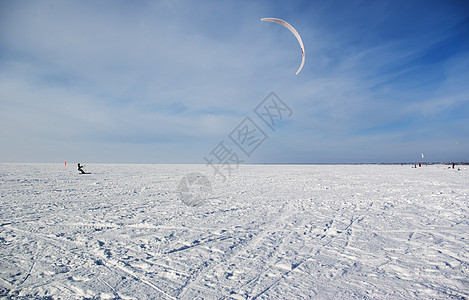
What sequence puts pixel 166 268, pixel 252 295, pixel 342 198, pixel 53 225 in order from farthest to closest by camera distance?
1. pixel 342 198
2. pixel 53 225
3. pixel 166 268
4. pixel 252 295

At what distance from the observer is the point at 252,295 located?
263 centimetres

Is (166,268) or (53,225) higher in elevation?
(53,225)

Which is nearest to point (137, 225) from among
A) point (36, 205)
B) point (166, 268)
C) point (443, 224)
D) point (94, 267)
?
point (94, 267)

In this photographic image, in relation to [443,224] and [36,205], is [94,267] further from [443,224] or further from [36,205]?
[443,224]

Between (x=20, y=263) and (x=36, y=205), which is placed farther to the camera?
(x=36, y=205)

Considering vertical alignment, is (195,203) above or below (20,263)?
above

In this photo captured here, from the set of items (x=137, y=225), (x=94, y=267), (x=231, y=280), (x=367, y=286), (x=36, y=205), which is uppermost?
(x=36, y=205)

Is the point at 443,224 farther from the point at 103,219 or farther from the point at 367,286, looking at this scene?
the point at 103,219

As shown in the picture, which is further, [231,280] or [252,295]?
[231,280]

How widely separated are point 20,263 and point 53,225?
80.7 inches

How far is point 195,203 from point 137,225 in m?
2.75

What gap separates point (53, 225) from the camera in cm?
528

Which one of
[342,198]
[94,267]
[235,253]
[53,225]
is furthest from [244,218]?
[342,198]

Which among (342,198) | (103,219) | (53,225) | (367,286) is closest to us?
(367,286)
